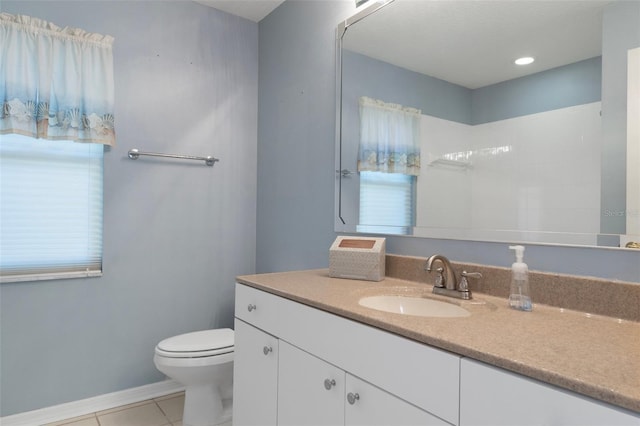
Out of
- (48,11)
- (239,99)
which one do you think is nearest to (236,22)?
(239,99)

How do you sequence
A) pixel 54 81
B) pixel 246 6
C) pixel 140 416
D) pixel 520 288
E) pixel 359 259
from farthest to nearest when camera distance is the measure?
pixel 246 6 → pixel 140 416 → pixel 54 81 → pixel 359 259 → pixel 520 288

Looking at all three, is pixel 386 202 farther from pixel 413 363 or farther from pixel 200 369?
pixel 200 369

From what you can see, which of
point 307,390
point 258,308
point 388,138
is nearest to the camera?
point 307,390

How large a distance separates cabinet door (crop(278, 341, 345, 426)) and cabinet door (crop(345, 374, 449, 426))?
4 cm

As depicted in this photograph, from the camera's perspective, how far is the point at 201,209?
8.17ft

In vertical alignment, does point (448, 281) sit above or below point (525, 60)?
below

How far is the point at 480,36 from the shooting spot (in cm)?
136

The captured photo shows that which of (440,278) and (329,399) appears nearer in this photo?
(329,399)

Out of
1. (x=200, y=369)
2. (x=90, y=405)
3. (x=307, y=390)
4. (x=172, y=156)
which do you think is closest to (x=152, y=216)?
(x=172, y=156)

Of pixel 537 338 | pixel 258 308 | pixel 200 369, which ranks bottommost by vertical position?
pixel 200 369

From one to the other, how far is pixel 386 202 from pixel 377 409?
3.15 ft

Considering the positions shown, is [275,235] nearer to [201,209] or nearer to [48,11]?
[201,209]

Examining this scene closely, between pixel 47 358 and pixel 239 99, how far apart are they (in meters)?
1.88

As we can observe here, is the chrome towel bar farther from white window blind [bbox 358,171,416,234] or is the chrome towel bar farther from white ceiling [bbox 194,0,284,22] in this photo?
white window blind [bbox 358,171,416,234]
